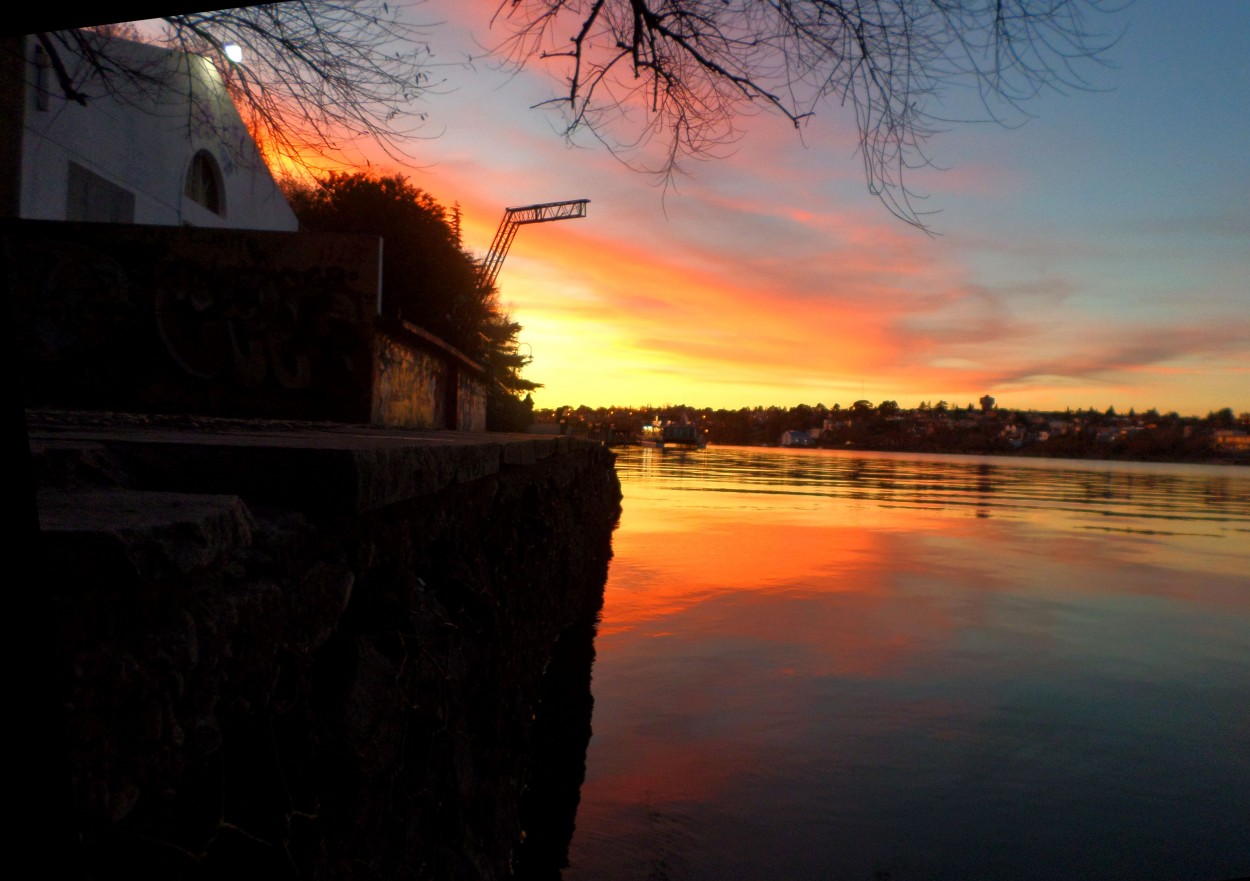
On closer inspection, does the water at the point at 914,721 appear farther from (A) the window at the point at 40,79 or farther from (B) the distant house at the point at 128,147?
(A) the window at the point at 40,79

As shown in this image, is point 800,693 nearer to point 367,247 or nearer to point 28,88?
point 367,247

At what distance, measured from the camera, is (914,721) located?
24.1 feet

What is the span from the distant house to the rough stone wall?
7.83 m

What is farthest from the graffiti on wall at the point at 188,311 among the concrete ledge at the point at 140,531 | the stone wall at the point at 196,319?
the concrete ledge at the point at 140,531

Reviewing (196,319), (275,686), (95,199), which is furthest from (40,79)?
(275,686)

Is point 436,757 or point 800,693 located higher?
point 436,757

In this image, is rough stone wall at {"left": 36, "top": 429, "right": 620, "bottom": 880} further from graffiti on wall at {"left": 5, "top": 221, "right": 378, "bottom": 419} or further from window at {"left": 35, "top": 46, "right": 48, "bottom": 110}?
window at {"left": 35, "top": 46, "right": 48, "bottom": 110}

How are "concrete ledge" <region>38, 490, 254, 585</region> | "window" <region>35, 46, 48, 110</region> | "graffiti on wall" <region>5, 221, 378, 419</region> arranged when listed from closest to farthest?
"concrete ledge" <region>38, 490, 254, 585</region> → "graffiti on wall" <region>5, 221, 378, 419</region> → "window" <region>35, 46, 48, 110</region>

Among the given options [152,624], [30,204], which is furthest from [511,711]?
[30,204]

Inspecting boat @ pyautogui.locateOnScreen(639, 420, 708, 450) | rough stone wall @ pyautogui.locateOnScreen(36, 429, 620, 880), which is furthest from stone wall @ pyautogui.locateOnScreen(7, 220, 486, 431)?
boat @ pyautogui.locateOnScreen(639, 420, 708, 450)

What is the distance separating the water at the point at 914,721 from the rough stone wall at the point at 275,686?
1780mm

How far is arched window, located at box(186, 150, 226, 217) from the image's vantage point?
17.1 meters

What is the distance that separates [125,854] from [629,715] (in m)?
6.24

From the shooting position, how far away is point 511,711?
5.29 meters
